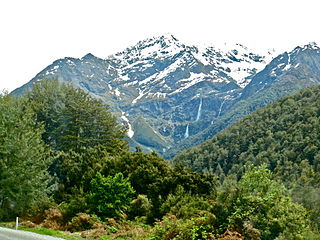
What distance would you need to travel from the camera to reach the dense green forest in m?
18.0

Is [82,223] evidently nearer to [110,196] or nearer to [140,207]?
[110,196]

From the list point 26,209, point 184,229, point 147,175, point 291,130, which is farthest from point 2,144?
point 291,130

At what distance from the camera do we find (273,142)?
109125 mm

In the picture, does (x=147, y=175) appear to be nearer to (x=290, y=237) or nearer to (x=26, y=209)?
(x=26, y=209)

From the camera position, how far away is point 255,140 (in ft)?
383

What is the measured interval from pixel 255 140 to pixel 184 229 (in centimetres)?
10330

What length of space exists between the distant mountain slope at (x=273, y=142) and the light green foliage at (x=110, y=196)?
6239 cm

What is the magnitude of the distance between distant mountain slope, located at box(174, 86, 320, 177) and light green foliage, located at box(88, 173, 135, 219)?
205ft

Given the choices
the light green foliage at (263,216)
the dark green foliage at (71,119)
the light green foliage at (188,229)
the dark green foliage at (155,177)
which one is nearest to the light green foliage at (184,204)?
the dark green foliage at (155,177)

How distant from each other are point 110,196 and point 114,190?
21.8 inches

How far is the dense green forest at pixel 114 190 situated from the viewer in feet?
59.1

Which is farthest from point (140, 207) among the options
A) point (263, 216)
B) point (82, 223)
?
point (263, 216)

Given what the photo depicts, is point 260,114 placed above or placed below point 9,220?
below

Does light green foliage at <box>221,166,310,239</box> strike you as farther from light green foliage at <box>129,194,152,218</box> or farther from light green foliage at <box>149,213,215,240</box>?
light green foliage at <box>129,194,152,218</box>
